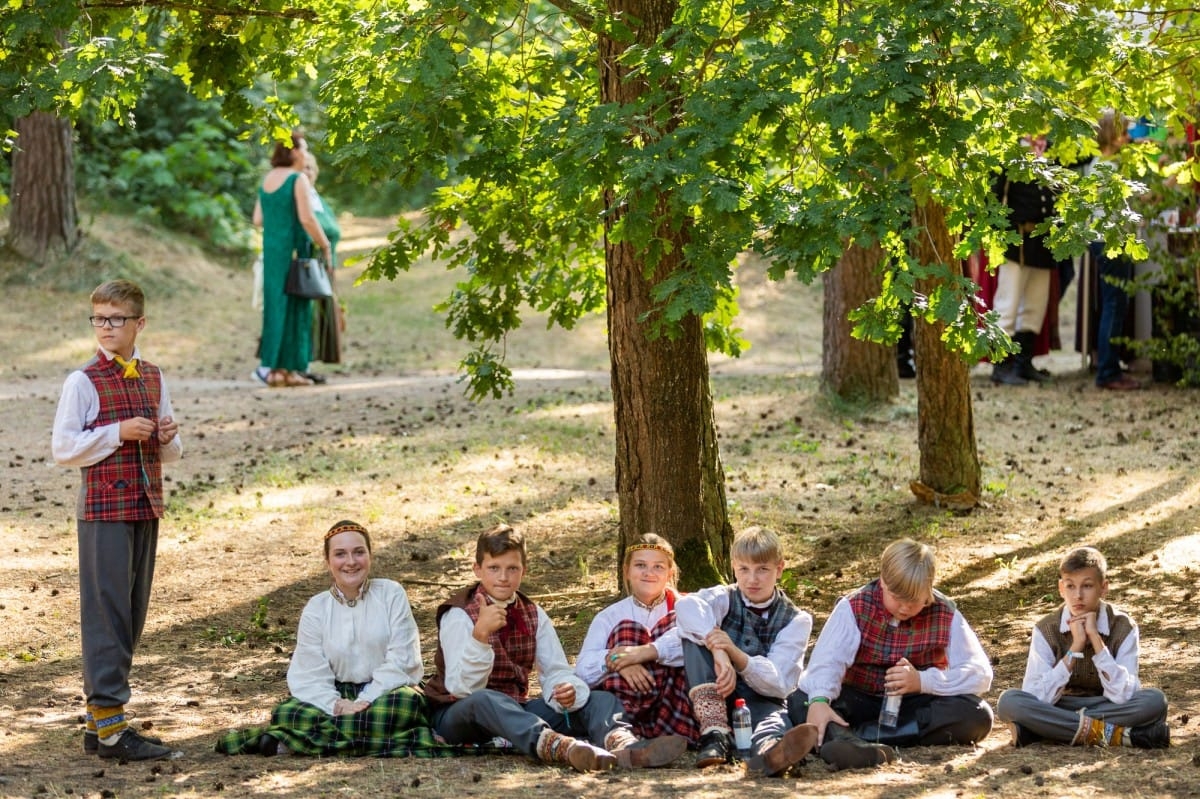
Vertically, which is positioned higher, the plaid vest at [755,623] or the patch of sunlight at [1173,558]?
the plaid vest at [755,623]

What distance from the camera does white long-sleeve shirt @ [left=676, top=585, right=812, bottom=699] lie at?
539 centimetres

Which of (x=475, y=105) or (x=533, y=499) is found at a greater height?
(x=475, y=105)

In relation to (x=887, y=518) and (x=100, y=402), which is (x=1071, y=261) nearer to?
(x=887, y=518)

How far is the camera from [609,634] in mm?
5629

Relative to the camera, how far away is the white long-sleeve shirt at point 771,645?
17.7 ft

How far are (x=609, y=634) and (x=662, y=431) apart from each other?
4.84 ft

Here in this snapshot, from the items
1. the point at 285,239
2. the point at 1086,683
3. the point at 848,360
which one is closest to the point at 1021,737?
the point at 1086,683

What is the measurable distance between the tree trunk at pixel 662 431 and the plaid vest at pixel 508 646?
1528 mm

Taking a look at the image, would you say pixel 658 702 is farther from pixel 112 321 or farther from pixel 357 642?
pixel 112 321

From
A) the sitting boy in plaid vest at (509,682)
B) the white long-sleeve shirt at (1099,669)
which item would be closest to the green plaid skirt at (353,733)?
the sitting boy in plaid vest at (509,682)

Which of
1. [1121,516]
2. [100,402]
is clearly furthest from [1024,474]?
[100,402]

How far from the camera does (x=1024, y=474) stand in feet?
33.8

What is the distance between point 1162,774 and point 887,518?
14.3 ft

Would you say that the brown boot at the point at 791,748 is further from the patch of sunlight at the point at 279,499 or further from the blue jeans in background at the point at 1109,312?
the blue jeans in background at the point at 1109,312
